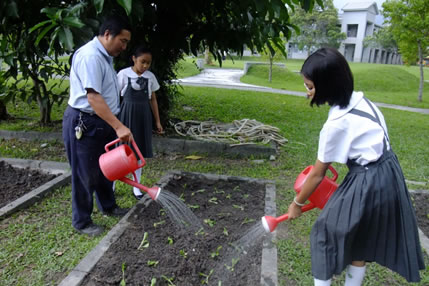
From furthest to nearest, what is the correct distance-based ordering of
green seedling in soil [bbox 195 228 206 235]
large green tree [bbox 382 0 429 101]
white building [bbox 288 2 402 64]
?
white building [bbox 288 2 402 64] < large green tree [bbox 382 0 429 101] < green seedling in soil [bbox 195 228 206 235]

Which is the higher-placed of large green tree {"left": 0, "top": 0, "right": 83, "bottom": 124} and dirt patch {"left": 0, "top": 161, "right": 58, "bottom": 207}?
large green tree {"left": 0, "top": 0, "right": 83, "bottom": 124}

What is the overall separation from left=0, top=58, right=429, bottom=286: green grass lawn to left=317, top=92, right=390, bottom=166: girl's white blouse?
44.4 inches

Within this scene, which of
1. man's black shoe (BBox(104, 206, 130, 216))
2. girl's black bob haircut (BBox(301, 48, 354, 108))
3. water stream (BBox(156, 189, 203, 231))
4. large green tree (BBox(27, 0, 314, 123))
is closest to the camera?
girl's black bob haircut (BBox(301, 48, 354, 108))

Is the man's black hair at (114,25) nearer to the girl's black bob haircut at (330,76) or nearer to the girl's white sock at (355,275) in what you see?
the girl's black bob haircut at (330,76)

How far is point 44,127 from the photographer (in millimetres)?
5898

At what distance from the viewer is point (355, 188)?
1.80 meters

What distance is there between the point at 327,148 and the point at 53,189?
10.1 feet

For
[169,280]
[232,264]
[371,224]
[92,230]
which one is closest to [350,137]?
[371,224]

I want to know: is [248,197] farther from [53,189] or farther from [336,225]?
[53,189]

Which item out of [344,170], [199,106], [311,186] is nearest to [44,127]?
[199,106]

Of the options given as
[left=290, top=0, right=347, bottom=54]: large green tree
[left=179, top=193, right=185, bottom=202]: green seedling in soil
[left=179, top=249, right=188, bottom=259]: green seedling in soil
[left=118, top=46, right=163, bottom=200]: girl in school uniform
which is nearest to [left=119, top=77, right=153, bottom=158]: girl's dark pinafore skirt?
[left=118, top=46, right=163, bottom=200]: girl in school uniform

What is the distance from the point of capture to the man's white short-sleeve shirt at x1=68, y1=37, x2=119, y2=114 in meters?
2.48

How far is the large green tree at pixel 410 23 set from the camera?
1114 centimetres

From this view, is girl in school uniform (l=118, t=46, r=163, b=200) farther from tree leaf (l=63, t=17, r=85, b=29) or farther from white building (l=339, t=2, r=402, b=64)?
white building (l=339, t=2, r=402, b=64)
